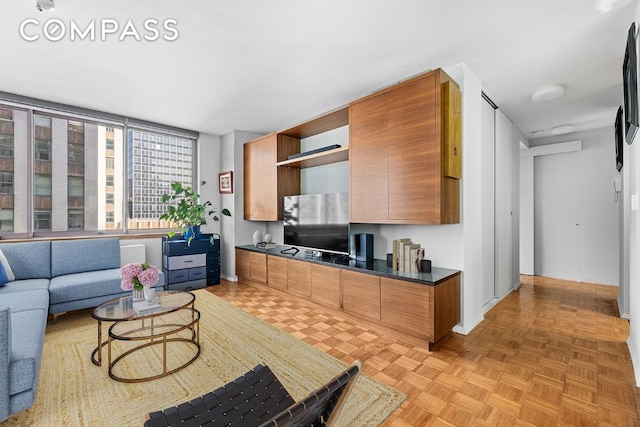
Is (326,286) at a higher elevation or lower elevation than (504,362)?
higher

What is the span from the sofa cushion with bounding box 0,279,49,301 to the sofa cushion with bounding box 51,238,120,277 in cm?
30

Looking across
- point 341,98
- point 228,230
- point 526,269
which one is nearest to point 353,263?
point 341,98

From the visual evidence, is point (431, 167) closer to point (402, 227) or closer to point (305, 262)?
Answer: point (402, 227)

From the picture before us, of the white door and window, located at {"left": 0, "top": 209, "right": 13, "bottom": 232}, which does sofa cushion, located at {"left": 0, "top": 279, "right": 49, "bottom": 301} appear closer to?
window, located at {"left": 0, "top": 209, "right": 13, "bottom": 232}

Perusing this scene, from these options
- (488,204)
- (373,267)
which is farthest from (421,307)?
(488,204)

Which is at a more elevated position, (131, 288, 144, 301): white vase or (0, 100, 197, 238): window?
(0, 100, 197, 238): window

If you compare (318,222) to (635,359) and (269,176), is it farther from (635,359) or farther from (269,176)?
(635,359)

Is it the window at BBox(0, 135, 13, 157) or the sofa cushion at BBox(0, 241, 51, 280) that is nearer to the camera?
the sofa cushion at BBox(0, 241, 51, 280)

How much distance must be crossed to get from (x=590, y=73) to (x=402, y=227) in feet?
7.71

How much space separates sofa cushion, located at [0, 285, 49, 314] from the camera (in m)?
2.29

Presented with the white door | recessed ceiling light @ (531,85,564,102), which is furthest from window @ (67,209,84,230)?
recessed ceiling light @ (531,85,564,102)

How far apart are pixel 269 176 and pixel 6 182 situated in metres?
3.16

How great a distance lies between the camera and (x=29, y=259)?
3168 millimetres

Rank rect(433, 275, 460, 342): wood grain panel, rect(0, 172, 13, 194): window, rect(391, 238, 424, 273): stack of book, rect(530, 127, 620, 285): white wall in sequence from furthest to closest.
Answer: rect(530, 127, 620, 285): white wall
rect(0, 172, 13, 194): window
rect(391, 238, 424, 273): stack of book
rect(433, 275, 460, 342): wood grain panel
